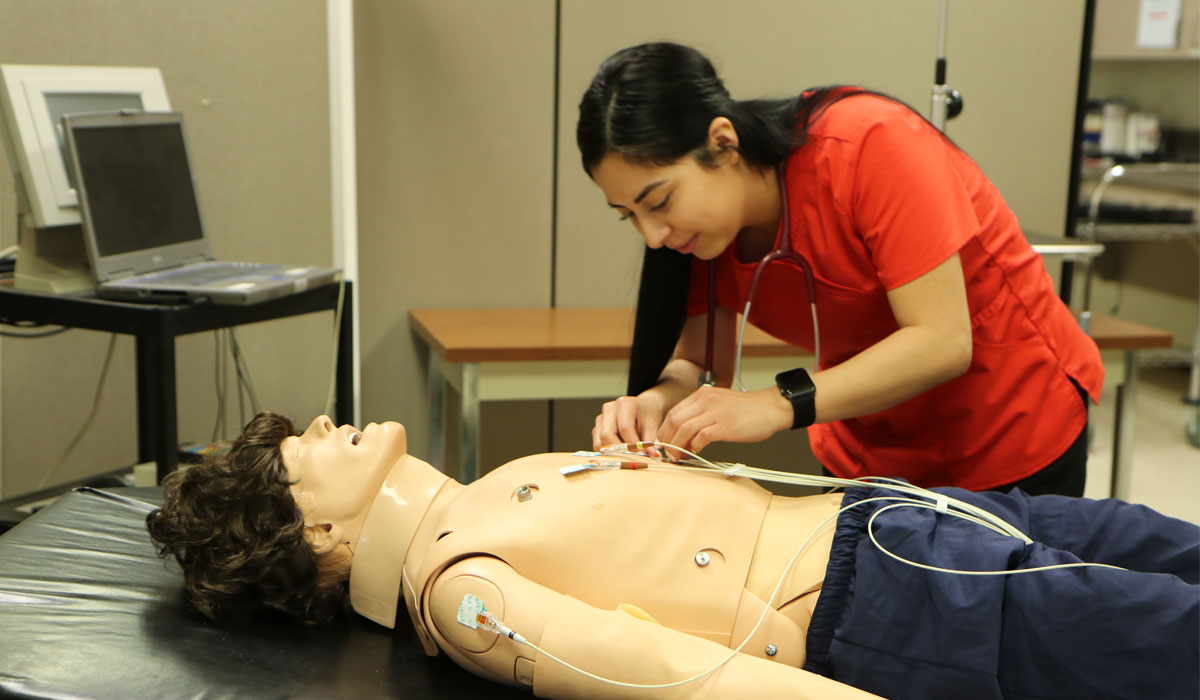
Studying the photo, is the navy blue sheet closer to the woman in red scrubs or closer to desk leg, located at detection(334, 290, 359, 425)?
the woman in red scrubs

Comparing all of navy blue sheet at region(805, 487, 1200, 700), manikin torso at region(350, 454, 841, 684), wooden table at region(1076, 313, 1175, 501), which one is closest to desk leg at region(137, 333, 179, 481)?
manikin torso at region(350, 454, 841, 684)

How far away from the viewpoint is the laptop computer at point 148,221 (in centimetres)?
202

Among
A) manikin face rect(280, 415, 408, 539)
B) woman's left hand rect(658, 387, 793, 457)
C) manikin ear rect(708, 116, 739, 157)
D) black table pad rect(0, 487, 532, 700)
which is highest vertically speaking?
manikin ear rect(708, 116, 739, 157)

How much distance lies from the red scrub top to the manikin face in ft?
1.61

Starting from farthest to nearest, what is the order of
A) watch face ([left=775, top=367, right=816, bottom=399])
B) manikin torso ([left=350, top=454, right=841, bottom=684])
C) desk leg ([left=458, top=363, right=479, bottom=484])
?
desk leg ([left=458, top=363, right=479, bottom=484]), watch face ([left=775, top=367, right=816, bottom=399]), manikin torso ([left=350, top=454, right=841, bottom=684])

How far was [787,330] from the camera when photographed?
148 centimetres

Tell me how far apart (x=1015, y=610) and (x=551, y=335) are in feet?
5.06

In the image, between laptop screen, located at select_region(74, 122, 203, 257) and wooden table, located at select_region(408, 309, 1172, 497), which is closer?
laptop screen, located at select_region(74, 122, 203, 257)

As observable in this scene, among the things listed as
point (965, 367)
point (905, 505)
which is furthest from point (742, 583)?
Result: point (965, 367)

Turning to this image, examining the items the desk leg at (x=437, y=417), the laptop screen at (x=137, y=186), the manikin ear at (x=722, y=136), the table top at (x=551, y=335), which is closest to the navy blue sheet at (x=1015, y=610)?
the manikin ear at (x=722, y=136)

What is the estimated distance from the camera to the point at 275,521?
1.29 meters

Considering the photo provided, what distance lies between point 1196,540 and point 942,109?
4.55 feet

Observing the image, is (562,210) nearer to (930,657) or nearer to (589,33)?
(589,33)

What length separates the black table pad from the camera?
1149mm
